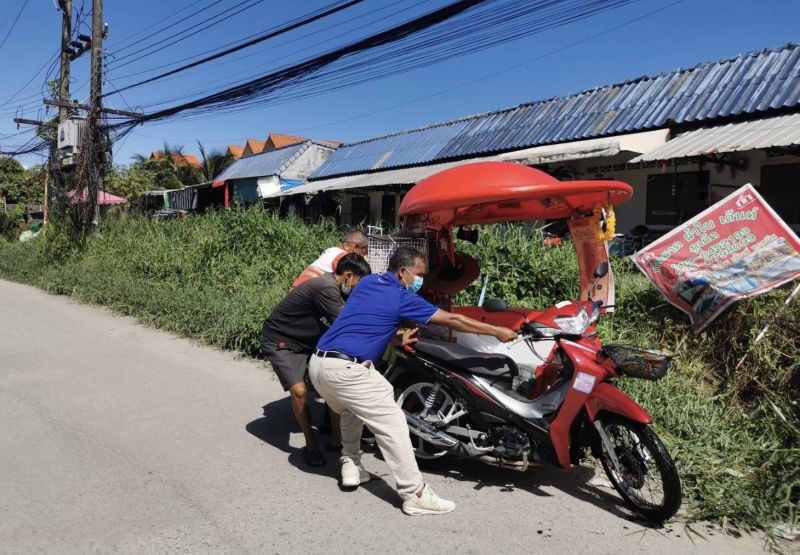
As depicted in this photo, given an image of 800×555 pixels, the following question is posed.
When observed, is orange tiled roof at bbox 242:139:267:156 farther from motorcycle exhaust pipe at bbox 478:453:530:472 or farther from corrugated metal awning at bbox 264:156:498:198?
motorcycle exhaust pipe at bbox 478:453:530:472

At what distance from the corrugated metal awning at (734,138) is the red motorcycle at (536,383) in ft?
17.0

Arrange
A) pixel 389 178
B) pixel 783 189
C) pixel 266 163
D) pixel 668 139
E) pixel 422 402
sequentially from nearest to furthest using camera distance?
1. pixel 422 402
2. pixel 783 189
3. pixel 668 139
4. pixel 389 178
5. pixel 266 163

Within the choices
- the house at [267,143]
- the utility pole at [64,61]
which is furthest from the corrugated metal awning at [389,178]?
the house at [267,143]

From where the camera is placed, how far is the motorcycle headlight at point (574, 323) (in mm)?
3344

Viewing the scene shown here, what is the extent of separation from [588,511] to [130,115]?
52.4ft

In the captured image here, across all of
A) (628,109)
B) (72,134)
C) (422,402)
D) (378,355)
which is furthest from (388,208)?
(378,355)

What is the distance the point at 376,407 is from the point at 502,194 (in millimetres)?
1420

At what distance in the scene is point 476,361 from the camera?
3607 mm

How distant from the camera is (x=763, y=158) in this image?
32.7ft

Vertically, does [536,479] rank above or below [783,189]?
below

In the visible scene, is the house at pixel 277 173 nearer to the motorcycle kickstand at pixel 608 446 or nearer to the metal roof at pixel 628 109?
the metal roof at pixel 628 109

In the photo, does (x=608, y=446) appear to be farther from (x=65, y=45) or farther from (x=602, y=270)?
(x=65, y=45)

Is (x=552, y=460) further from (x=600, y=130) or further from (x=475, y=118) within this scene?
(x=475, y=118)

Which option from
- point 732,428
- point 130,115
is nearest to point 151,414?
point 732,428
